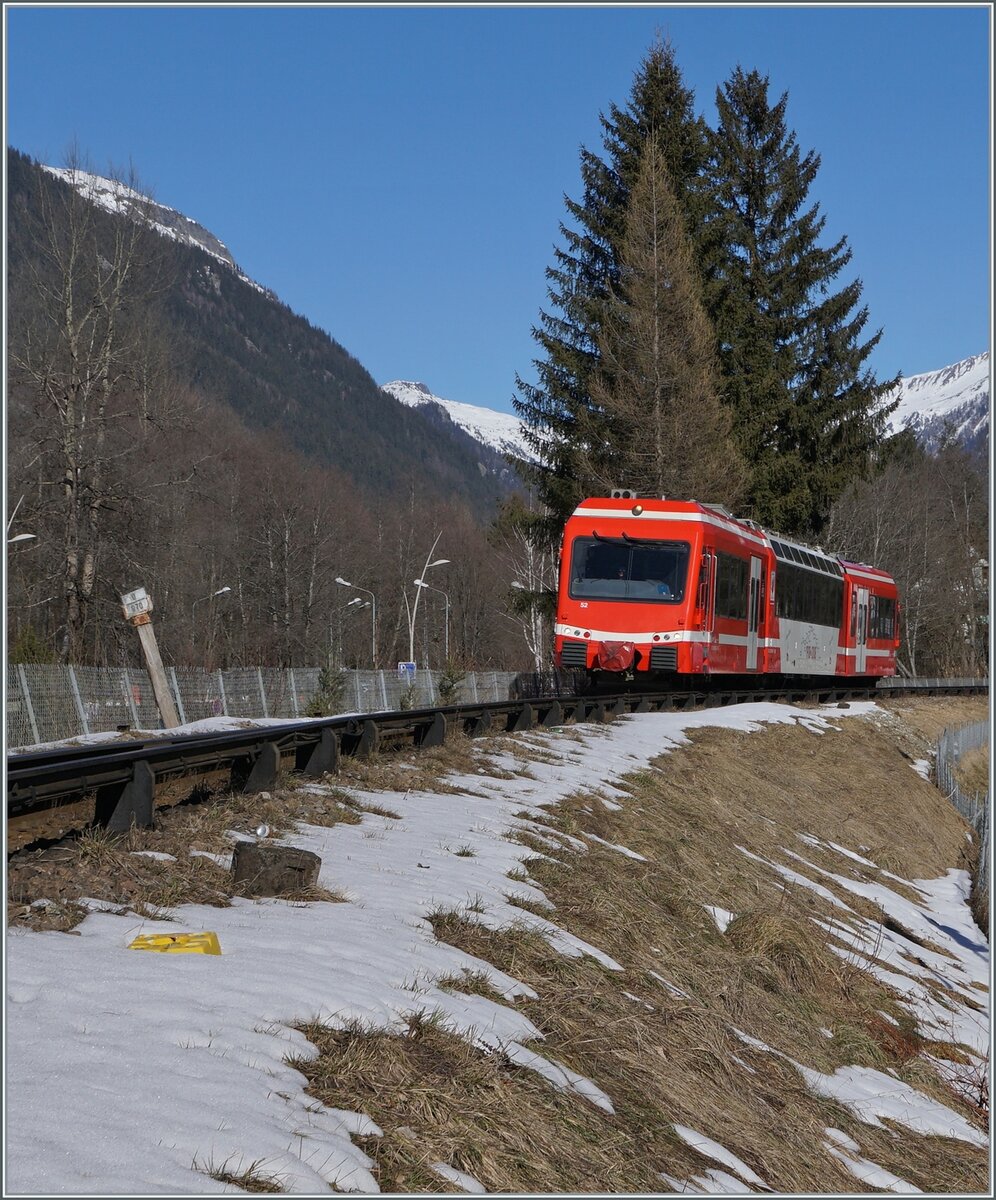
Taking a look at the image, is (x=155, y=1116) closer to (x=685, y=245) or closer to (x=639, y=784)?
(x=639, y=784)

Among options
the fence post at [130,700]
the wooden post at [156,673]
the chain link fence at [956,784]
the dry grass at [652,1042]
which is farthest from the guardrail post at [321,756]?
the chain link fence at [956,784]

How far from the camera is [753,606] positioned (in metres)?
30.0

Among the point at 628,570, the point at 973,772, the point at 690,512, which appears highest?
the point at 690,512

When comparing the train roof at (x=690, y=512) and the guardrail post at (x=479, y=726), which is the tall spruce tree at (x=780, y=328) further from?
the guardrail post at (x=479, y=726)

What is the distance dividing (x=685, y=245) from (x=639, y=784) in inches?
1019

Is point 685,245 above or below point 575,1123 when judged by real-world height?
above

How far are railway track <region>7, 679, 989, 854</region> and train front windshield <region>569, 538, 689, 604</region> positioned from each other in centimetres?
722

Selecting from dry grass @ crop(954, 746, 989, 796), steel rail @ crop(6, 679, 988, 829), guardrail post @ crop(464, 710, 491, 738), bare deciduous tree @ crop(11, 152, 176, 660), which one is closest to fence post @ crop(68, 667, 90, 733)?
steel rail @ crop(6, 679, 988, 829)

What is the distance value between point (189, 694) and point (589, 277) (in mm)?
19752

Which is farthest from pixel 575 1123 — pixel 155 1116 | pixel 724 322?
pixel 724 322

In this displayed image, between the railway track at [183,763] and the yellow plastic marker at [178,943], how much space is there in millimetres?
2118

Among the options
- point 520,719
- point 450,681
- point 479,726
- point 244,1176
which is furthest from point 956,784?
point 244,1176

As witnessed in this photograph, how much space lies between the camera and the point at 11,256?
142ft

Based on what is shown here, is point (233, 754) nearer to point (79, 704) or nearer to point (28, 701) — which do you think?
point (28, 701)
